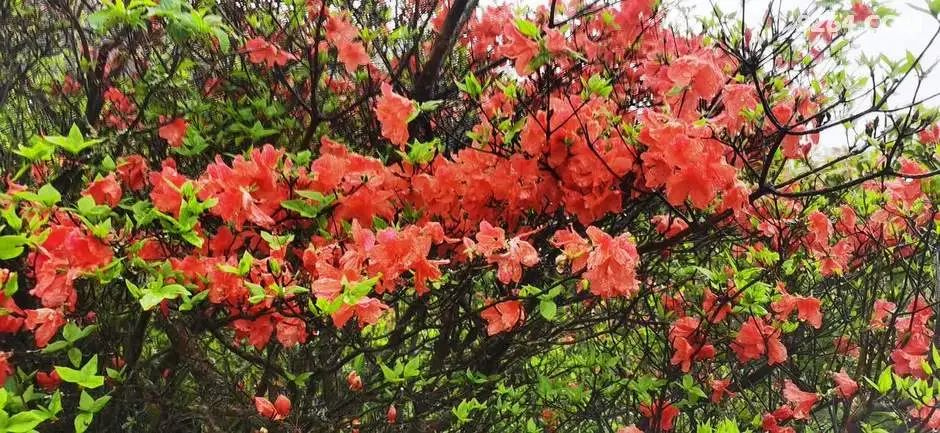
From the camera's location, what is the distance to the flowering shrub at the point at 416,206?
169 cm

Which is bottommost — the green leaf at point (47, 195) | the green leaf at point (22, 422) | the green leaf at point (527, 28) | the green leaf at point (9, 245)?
the green leaf at point (22, 422)

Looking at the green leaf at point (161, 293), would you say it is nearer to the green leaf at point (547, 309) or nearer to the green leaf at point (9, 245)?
the green leaf at point (9, 245)

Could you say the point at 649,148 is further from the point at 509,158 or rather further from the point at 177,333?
Answer: the point at 177,333

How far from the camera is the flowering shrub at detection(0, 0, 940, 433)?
1694mm

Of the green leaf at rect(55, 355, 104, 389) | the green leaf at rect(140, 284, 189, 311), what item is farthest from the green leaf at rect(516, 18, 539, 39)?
the green leaf at rect(55, 355, 104, 389)

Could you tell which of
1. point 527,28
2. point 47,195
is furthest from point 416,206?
point 47,195

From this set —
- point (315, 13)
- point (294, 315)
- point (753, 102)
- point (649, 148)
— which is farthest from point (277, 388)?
point (753, 102)

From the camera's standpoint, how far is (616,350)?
154 inches

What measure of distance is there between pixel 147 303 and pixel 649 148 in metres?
1.24

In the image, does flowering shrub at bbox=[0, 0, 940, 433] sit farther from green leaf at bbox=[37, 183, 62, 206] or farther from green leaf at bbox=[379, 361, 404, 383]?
green leaf at bbox=[379, 361, 404, 383]

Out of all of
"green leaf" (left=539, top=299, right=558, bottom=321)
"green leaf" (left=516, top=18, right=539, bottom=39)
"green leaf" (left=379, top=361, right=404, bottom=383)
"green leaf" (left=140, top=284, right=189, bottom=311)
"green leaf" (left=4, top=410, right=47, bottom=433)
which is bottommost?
"green leaf" (left=4, top=410, right=47, bottom=433)

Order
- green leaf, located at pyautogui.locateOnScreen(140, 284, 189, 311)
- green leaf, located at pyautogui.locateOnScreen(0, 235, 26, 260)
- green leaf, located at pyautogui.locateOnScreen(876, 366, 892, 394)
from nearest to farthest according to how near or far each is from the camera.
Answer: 1. green leaf, located at pyautogui.locateOnScreen(0, 235, 26, 260)
2. green leaf, located at pyautogui.locateOnScreen(140, 284, 189, 311)
3. green leaf, located at pyautogui.locateOnScreen(876, 366, 892, 394)

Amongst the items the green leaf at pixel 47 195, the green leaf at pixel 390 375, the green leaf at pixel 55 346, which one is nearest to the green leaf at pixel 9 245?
the green leaf at pixel 47 195

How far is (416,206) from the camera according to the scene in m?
2.18
